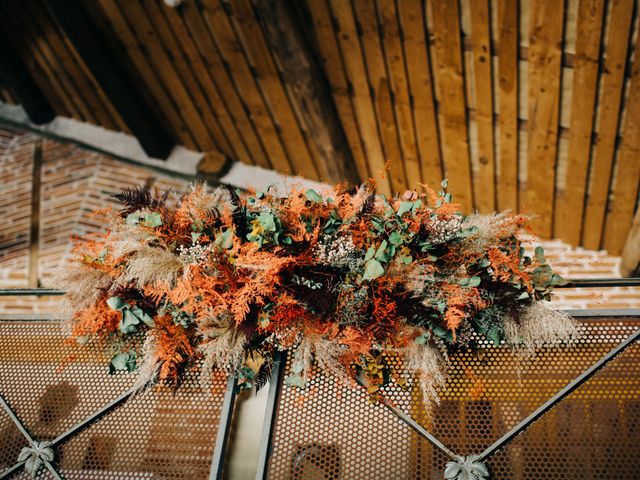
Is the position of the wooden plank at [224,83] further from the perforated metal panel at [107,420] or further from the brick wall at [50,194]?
the perforated metal panel at [107,420]

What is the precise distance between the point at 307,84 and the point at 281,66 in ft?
0.80

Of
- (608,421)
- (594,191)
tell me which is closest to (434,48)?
(594,191)

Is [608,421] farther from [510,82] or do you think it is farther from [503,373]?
[510,82]

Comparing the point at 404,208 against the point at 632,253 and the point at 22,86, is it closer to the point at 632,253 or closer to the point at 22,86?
the point at 632,253

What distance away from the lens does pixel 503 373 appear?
79.4 inches

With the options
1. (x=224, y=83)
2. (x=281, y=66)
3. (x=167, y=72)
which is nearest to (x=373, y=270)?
(x=281, y=66)

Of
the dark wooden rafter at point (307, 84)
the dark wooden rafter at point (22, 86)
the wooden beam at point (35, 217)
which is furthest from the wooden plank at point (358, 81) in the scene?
the dark wooden rafter at point (22, 86)

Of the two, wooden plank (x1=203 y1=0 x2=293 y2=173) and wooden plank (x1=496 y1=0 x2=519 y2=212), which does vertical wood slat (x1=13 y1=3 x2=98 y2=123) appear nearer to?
wooden plank (x1=203 y1=0 x2=293 y2=173)

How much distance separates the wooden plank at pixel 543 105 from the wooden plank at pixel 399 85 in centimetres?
64

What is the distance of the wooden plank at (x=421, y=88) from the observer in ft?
10.3

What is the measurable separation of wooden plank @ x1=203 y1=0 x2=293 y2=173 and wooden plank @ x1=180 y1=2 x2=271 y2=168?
0.14 ft

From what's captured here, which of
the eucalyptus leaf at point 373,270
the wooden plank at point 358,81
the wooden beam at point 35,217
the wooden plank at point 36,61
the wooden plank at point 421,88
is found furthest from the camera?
the wooden beam at point 35,217

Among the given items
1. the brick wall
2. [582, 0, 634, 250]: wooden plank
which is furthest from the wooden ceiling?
the brick wall

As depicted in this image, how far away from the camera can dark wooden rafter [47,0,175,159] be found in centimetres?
382
